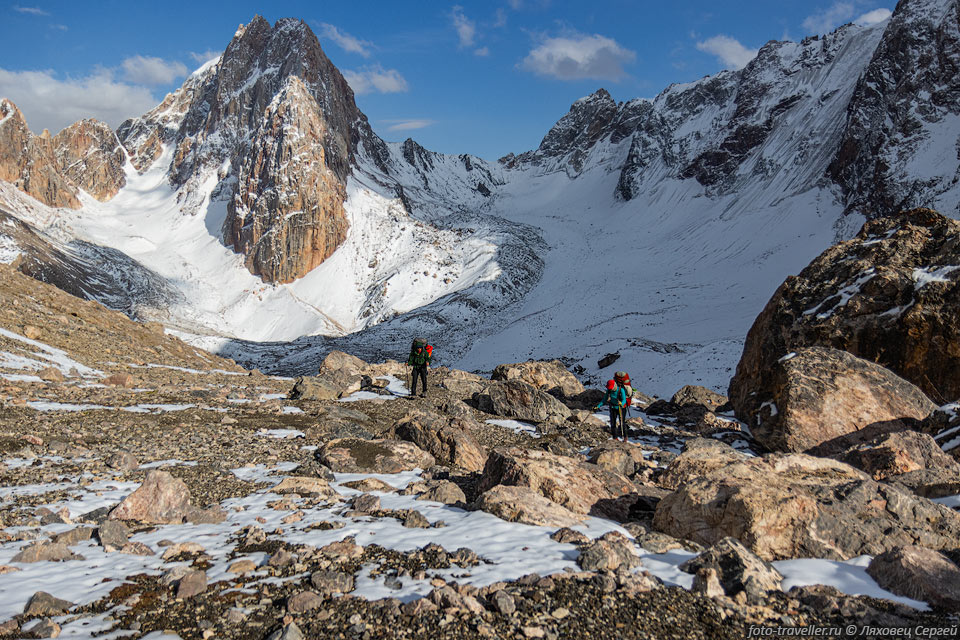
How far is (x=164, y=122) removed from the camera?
153m

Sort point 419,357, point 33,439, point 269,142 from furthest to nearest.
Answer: point 269,142 → point 419,357 → point 33,439

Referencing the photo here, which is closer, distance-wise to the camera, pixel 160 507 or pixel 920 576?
pixel 920 576

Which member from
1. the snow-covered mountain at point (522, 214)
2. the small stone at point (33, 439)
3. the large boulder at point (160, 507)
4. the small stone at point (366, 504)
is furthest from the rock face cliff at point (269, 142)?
the small stone at point (366, 504)

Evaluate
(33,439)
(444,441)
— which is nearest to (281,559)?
(444,441)

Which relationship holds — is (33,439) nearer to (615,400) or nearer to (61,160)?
(615,400)

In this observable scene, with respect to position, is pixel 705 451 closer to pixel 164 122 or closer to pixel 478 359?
pixel 478 359

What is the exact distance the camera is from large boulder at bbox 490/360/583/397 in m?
25.1

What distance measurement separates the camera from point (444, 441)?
12.4 metres

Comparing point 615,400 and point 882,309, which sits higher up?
point 882,309

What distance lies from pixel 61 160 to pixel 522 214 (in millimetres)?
112482

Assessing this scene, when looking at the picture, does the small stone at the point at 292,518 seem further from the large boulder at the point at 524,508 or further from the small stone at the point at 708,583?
the small stone at the point at 708,583

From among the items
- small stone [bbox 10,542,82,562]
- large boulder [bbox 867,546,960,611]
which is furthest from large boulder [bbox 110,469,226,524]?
large boulder [bbox 867,546,960,611]

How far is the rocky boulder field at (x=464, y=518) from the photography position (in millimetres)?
5004

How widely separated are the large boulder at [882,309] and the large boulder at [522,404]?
6.37 metres
